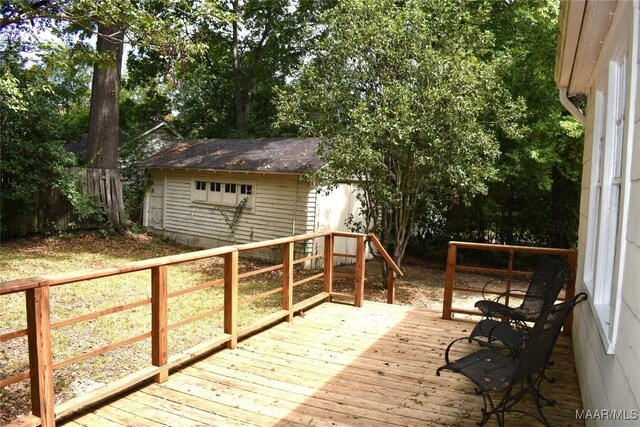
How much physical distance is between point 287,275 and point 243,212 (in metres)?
7.55

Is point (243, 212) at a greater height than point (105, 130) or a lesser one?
lesser

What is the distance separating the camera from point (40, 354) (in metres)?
2.70

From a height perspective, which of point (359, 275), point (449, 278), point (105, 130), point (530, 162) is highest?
point (105, 130)

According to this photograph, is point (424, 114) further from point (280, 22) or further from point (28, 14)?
point (280, 22)

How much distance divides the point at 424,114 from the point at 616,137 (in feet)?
15.8

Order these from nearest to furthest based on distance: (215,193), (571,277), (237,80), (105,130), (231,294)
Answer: (231,294) → (571,277) → (215,193) → (105,130) → (237,80)

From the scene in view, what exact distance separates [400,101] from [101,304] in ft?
19.1

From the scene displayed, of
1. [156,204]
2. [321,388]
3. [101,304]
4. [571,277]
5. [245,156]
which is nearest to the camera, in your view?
[321,388]

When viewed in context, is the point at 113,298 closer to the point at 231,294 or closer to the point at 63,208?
the point at 231,294

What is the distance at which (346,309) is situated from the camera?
6297mm

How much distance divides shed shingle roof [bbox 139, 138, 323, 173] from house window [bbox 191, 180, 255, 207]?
0.59 m

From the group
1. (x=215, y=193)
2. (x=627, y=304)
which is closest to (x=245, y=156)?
(x=215, y=193)

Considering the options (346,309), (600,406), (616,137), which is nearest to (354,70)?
(346,309)

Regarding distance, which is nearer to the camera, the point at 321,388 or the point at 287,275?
the point at 321,388
